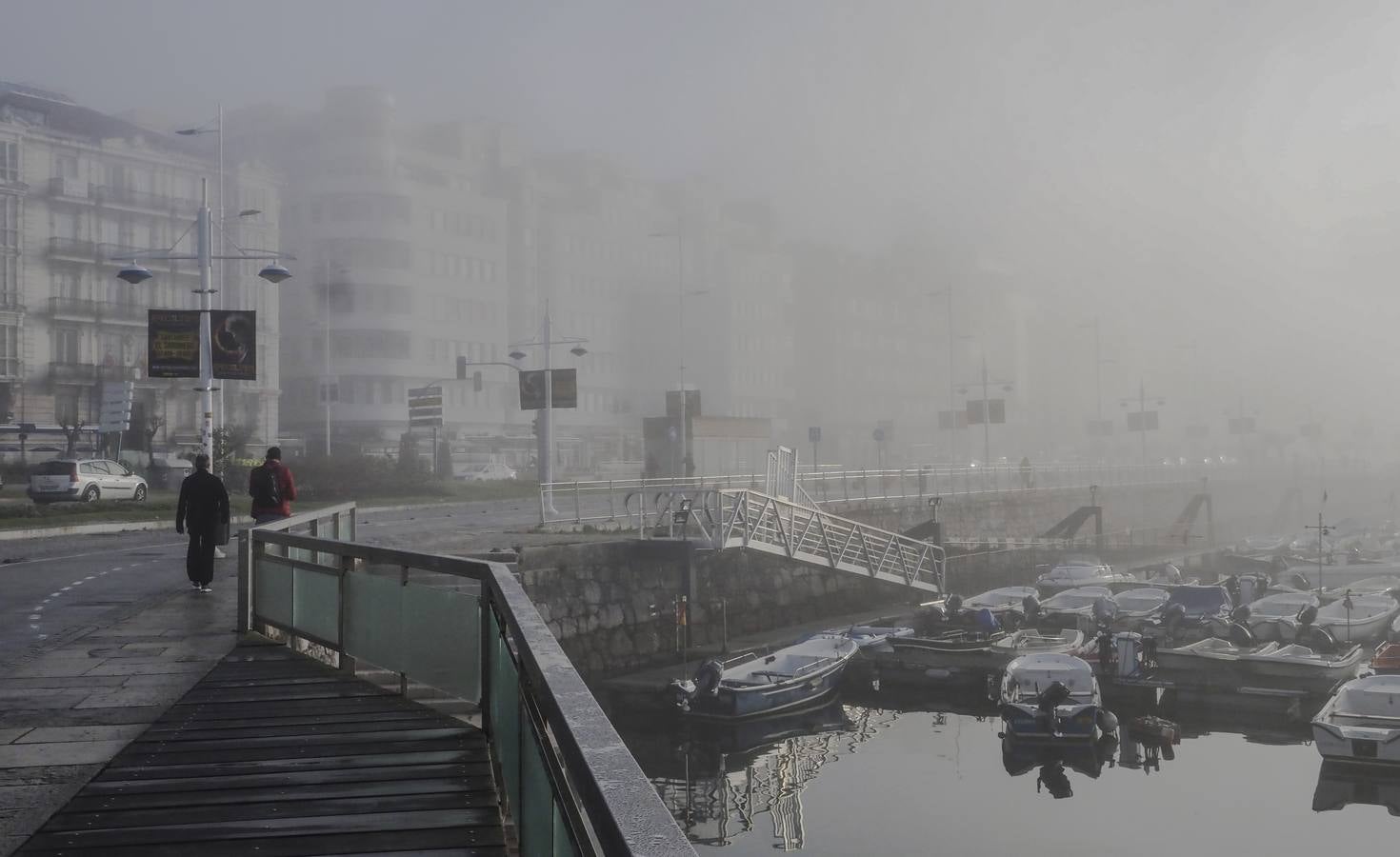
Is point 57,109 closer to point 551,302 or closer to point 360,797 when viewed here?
point 551,302

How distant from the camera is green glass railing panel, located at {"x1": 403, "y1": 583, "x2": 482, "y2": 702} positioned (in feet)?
21.5

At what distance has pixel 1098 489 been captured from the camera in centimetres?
6806

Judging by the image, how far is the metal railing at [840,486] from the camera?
35156 millimetres

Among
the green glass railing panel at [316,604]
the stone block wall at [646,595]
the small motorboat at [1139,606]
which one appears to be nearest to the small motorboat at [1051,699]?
the stone block wall at [646,595]

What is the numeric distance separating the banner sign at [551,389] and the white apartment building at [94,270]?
66.1ft

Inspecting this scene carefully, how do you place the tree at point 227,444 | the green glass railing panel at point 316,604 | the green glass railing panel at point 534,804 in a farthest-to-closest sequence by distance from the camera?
1. the tree at point 227,444
2. the green glass railing panel at point 316,604
3. the green glass railing panel at point 534,804

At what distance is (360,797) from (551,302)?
76198 millimetres

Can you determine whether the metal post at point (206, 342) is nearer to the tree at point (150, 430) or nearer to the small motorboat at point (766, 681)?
the small motorboat at point (766, 681)

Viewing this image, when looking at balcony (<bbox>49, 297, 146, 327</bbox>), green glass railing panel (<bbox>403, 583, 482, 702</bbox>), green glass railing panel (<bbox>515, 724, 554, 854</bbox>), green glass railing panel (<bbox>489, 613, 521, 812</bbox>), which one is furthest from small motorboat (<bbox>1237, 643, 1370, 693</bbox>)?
balcony (<bbox>49, 297, 146, 327</bbox>)

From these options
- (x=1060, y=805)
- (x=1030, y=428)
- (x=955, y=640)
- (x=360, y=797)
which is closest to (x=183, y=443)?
(x=955, y=640)

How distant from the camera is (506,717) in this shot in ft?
17.7

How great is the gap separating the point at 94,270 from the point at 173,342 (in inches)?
1746

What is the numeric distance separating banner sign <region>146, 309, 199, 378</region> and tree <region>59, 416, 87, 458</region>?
30.2 m

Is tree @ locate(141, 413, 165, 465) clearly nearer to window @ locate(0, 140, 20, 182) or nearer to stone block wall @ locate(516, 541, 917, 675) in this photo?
window @ locate(0, 140, 20, 182)
